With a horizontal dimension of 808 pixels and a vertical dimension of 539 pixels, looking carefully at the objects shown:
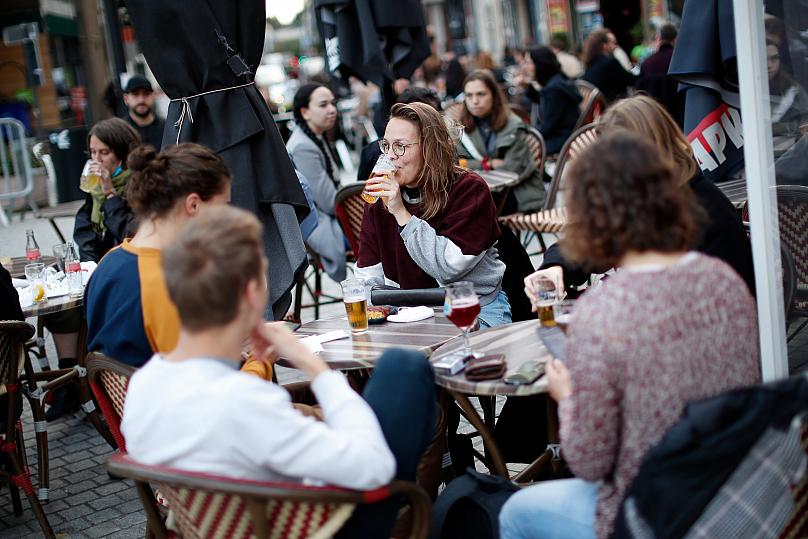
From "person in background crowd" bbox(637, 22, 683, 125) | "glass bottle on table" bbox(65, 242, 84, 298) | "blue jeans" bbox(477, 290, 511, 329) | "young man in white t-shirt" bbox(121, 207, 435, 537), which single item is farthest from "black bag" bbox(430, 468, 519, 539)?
"person in background crowd" bbox(637, 22, 683, 125)

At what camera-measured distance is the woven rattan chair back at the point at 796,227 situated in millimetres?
2744

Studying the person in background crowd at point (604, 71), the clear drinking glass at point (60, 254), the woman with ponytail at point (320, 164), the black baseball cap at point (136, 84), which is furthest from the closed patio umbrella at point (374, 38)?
the person in background crowd at point (604, 71)

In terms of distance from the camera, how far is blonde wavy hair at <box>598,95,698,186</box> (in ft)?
9.45

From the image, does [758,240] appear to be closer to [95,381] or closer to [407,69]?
[95,381]

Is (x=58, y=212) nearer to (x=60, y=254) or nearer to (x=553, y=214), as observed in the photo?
(x=60, y=254)

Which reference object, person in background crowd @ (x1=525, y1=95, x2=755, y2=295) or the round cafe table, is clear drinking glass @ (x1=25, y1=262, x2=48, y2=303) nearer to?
the round cafe table

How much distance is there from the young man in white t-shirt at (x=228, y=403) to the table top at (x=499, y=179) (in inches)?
164

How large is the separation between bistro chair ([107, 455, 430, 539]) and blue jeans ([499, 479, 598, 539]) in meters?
0.31

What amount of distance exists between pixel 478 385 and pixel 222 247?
917 mm

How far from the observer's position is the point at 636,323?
6.60 ft

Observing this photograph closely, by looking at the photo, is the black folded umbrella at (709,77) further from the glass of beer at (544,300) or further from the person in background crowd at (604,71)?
the person in background crowd at (604,71)

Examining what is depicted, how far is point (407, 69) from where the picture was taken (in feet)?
23.2

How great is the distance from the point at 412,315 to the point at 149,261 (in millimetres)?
1063

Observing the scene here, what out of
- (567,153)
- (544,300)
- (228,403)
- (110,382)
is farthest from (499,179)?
(228,403)
